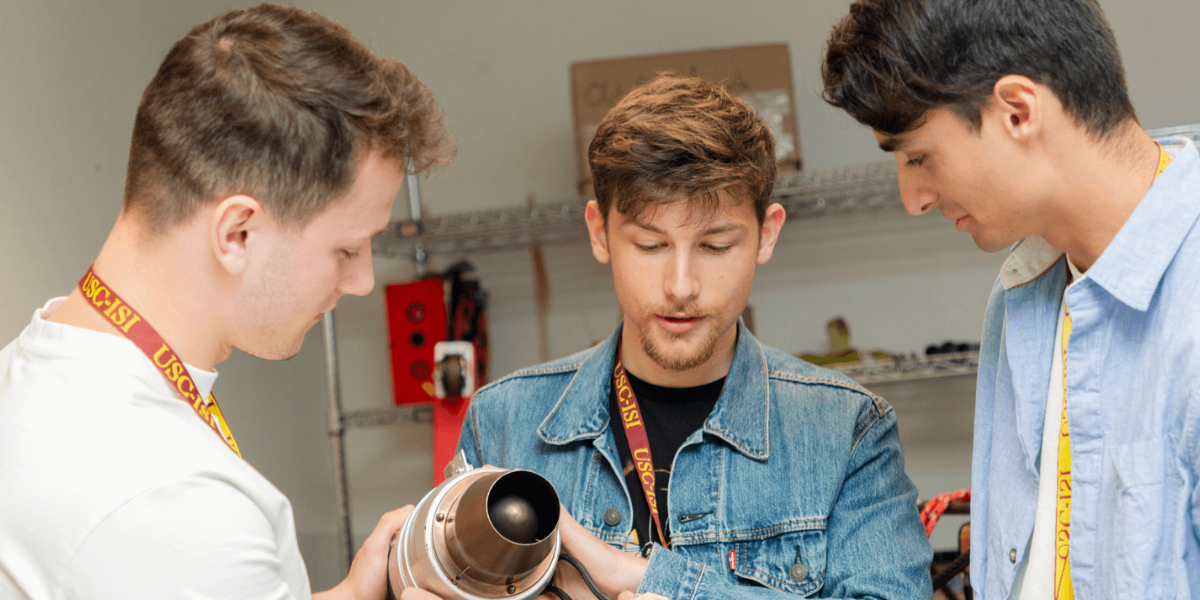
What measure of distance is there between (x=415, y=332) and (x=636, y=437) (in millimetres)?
1510

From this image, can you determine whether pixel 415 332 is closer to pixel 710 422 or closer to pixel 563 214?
pixel 563 214

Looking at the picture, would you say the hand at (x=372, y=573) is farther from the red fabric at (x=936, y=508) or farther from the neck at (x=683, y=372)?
the red fabric at (x=936, y=508)

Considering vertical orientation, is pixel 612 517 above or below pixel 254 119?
below

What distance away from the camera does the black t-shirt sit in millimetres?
1104

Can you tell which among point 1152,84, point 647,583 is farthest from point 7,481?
point 1152,84

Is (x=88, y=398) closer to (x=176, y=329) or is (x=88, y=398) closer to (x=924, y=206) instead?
(x=176, y=329)

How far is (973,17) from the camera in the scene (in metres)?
0.80

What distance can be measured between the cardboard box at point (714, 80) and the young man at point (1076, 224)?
130 centimetres

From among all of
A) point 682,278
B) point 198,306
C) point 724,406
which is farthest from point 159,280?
point 724,406

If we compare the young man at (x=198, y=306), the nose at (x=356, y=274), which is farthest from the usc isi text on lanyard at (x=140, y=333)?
the nose at (x=356, y=274)

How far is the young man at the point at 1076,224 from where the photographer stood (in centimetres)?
76

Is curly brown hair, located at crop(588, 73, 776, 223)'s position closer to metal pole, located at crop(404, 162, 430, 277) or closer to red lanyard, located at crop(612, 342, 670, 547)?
red lanyard, located at crop(612, 342, 670, 547)

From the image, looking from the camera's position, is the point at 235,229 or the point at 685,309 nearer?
the point at 235,229

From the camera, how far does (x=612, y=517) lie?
1.09 m
